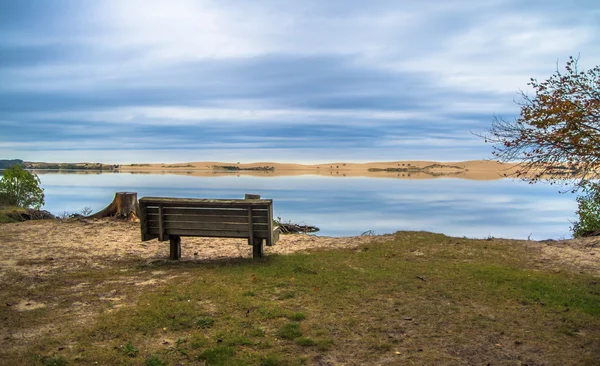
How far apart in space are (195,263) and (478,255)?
6.59 metres

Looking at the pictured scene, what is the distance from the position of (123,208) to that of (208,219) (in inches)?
298

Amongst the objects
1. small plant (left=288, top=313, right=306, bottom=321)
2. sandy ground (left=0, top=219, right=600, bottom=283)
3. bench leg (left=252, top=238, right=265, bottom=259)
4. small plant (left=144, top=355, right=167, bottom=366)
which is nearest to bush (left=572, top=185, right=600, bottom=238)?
sandy ground (left=0, top=219, right=600, bottom=283)

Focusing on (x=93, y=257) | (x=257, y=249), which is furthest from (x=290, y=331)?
(x=93, y=257)

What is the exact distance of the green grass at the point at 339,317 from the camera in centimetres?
512

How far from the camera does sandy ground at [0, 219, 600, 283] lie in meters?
9.97

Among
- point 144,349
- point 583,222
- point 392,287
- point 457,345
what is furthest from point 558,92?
point 583,222

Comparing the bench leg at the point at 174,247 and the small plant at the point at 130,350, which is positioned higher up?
the bench leg at the point at 174,247

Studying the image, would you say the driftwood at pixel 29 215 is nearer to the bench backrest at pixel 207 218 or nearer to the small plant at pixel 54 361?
the bench backrest at pixel 207 218

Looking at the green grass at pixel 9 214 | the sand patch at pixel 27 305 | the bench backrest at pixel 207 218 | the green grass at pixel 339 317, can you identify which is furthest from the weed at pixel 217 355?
the green grass at pixel 9 214

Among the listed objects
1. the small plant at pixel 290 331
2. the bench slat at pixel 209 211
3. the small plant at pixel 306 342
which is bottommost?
the small plant at pixel 306 342

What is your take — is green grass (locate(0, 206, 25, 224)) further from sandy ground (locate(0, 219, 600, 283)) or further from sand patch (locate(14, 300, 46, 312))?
sand patch (locate(14, 300, 46, 312))

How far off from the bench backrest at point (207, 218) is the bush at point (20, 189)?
511 inches

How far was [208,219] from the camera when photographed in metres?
10.1

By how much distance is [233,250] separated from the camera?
11.8 m
